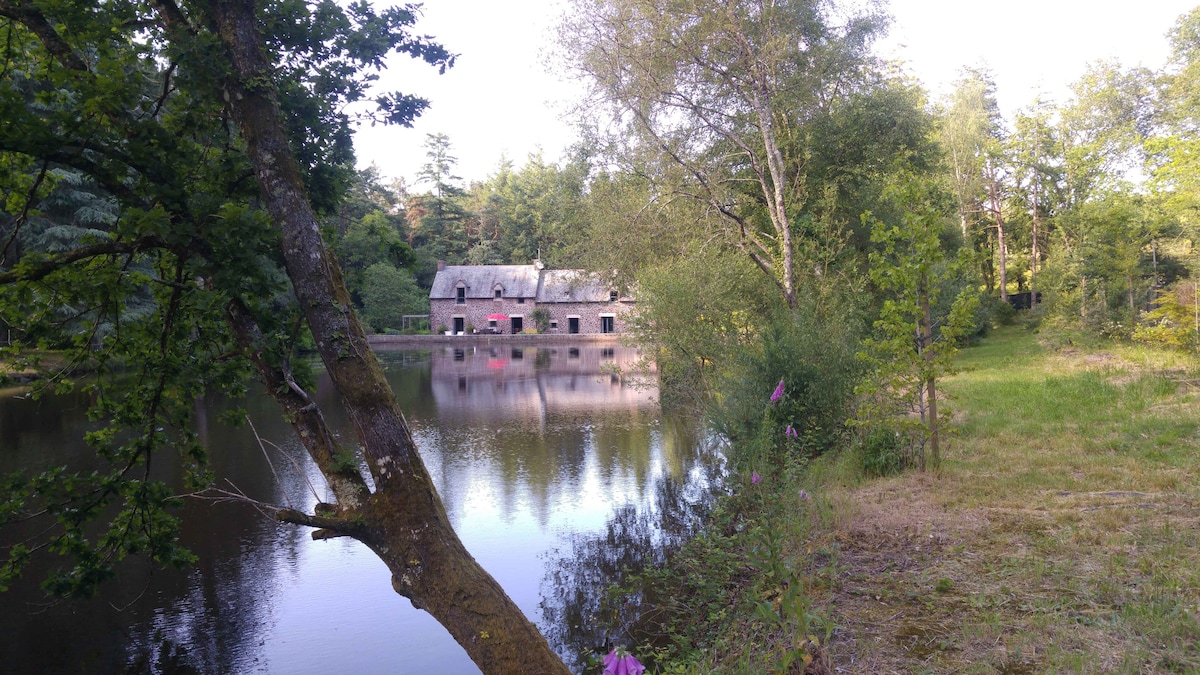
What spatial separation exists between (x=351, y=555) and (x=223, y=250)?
20.0 feet

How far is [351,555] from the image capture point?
28.6 feet

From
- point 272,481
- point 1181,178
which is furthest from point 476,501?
point 1181,178

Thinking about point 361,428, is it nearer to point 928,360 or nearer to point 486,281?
point 928,360

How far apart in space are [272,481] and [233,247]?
887cm

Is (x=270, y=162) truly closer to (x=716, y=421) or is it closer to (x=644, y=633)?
(x=644, y=633)

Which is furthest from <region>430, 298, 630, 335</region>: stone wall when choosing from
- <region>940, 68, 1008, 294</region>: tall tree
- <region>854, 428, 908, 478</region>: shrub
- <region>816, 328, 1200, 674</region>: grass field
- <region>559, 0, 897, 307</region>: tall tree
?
<region>854, 428, 908, 478</region>: shrub

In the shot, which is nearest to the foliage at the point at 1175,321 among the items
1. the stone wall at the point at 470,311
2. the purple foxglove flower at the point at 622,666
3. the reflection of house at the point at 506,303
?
the purple foxglove flower at the point at 622,666

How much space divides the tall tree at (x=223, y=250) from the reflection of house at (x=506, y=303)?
43.7 metres

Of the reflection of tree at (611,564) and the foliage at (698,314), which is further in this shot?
the foliage at (698,314)

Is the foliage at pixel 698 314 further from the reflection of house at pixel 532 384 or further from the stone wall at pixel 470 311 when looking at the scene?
the stone wall at pixel 470 311

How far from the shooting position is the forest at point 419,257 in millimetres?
3541

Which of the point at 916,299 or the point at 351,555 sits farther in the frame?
the point at 351,555

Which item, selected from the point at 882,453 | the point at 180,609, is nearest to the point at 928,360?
the point at 882,453

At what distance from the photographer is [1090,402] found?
10078 mm
